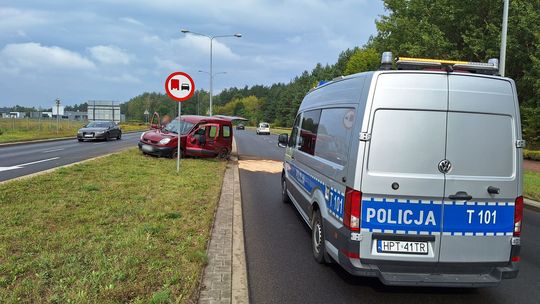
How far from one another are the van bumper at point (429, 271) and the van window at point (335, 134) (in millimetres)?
879

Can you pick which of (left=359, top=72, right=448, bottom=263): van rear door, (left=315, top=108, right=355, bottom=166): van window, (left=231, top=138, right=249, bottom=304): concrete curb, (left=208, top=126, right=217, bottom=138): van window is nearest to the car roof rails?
(left=359, top=72, right=448, bottom=263): van rear door

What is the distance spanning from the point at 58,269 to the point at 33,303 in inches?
27.2

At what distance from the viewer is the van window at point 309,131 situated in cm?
612

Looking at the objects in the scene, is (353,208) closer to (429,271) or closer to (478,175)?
(429,271)

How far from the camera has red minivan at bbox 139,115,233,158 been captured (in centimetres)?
1578

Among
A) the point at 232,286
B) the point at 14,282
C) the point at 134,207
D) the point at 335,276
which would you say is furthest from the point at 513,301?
the point at 134,207

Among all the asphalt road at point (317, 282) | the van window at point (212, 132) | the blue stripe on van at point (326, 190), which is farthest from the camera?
the van window at point (212, 132)

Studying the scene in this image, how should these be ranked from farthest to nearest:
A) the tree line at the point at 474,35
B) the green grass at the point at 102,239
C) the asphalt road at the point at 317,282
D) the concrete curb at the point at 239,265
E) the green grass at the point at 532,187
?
the tree line at the point at 474,35
the green grass at the point at 532,187
the asphalt road at the point at 317,282
the concrete curb at the point at 239,265
the green grass at the point at 102,239

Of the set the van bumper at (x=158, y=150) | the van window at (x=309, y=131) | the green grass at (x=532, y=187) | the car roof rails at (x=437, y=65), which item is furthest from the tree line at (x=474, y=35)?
the car roof rails at (x=437, y=65)

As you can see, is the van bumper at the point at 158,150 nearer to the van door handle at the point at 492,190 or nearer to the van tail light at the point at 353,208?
the van tail light at the point at 353,208

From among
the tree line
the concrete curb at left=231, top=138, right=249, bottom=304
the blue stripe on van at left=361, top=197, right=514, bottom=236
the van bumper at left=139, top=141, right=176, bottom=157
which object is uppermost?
the tree line

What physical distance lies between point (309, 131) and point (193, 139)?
33.4ft

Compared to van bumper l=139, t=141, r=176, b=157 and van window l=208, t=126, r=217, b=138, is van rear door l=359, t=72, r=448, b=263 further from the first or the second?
van window l=208, t=126, r=217, b=138

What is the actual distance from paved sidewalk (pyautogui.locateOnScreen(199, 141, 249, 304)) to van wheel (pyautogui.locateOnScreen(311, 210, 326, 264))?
883 millimetres
